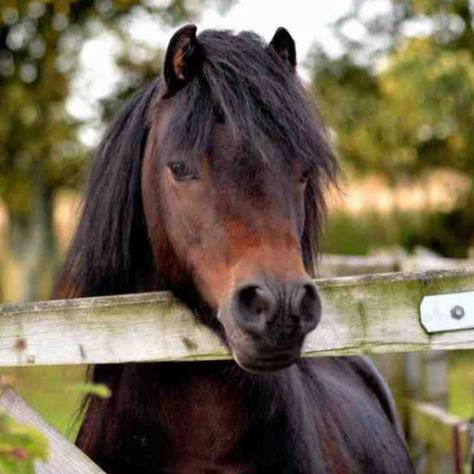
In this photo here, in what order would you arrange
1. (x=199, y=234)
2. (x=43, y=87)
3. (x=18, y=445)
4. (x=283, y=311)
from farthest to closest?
(x=43, y=87) → (x=199, y=234) → (x=283, y=311) → (x=18, y=445)

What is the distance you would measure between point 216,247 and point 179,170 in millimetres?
272

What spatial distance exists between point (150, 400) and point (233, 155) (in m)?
0.76

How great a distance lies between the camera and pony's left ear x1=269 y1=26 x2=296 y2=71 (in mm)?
3240

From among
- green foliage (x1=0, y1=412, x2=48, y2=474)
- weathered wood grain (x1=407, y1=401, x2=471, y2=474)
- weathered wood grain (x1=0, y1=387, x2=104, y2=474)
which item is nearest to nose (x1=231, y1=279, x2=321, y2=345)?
weathered wood grain (x1=0, y1=387, x2=104, y2=474)

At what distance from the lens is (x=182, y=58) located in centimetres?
310

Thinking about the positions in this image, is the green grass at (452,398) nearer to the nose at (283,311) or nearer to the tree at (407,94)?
the tree at (407,94)

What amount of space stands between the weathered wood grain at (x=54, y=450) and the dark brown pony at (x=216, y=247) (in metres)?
0.44

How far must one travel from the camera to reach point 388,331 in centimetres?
266

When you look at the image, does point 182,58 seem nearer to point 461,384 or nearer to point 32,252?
point 461,384

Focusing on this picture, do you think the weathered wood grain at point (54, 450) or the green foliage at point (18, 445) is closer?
the green foliage at point (18, 445)

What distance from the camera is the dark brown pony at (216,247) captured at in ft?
8.94

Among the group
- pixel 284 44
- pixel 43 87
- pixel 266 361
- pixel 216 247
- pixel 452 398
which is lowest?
pixel 452 398

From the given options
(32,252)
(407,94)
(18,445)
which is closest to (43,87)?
(32,252)

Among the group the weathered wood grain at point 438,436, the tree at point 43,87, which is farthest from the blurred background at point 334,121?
the weathered wood grain at point 438,436
